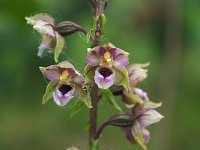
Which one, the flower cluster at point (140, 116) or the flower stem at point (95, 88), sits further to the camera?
the flower cluster at point (140, 116)

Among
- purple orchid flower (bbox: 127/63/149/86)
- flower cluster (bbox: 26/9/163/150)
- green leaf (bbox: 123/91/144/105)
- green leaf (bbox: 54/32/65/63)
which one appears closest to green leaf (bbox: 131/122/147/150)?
flower cluster (bbox: 26/9/163/150)

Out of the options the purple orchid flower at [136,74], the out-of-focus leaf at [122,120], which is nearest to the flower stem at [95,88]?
the out-of-focus leaf at [122,120]

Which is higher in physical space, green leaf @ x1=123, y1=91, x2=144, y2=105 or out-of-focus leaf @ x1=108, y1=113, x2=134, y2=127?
green leaf @ x1=123, y1=91, x2=144, y2=105

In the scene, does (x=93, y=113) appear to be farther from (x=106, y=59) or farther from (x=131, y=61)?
(x=131, y=61)

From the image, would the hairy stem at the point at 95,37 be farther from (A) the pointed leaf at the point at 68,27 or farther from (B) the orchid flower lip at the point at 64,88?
(A) the pointed leaf at the point at 68,27

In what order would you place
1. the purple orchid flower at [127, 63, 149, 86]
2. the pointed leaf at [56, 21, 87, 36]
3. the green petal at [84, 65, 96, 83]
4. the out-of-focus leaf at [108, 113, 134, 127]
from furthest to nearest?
1. the purple orchid flower at [127, 63, 149, 86]
2. the out-of-focus leaf at [108, 113, 134, 127]
3. the pointed leaf at [56, 21, 87, 36]
4. the green petal at [84, 65, 96, 83]

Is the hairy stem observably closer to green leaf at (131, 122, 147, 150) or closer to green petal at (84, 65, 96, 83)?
green petal at (84, 65, 96, 83)

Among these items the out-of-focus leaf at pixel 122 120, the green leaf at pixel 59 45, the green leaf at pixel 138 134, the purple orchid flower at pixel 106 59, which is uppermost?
the green leaf at pixel 59 45

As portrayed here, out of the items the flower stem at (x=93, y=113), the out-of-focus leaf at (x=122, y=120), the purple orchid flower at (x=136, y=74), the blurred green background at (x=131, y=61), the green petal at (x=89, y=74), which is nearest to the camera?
the green petal at (x=89, y=74)
